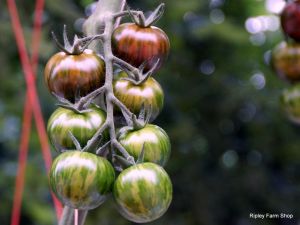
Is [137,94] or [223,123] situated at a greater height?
[137,94]

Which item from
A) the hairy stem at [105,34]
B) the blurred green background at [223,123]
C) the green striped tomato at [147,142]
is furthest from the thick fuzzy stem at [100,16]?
the blurred green background at [223,123]

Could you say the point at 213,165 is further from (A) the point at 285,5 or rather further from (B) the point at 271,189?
(A) the point at 285,5

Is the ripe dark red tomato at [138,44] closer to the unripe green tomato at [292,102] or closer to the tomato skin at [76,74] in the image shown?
the tomato skin at [76,74]

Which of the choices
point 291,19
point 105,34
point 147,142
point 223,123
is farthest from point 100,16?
point 223,123

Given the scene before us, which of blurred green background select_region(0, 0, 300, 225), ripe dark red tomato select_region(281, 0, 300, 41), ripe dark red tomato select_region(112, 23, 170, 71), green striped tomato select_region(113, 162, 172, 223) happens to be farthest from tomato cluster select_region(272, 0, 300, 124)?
blurred green background select_region(0, 0, 300, 225)

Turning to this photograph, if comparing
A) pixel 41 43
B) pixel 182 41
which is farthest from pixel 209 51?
pixel 41 43

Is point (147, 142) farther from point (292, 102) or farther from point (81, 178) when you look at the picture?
point (292, 102)
